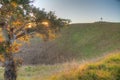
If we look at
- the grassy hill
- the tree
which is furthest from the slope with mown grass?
the grassy hill

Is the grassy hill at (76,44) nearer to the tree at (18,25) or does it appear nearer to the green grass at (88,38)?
the green grass at (88,38)

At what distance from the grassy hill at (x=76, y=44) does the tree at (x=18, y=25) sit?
31.3 m

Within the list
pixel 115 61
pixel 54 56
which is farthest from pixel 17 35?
pixel 54 56

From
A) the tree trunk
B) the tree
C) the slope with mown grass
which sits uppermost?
the tree

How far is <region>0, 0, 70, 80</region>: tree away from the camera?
2080cm

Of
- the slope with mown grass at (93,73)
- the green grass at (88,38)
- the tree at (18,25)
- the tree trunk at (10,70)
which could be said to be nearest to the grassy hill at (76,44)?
the green grass at (88,38)

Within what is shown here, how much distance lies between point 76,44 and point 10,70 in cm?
4661

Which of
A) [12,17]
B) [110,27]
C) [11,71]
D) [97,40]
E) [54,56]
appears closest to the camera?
[12,17]

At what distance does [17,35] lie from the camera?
24.2 meters

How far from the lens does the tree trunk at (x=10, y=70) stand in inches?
886

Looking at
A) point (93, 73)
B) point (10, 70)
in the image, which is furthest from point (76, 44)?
point (93, 73)

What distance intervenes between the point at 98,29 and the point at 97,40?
909 cm

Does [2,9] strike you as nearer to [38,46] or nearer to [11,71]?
[11,71]

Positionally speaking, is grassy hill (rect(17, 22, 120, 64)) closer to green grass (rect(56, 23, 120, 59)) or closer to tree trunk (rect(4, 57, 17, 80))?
green grass (rect(56, 23, 120, 59))
